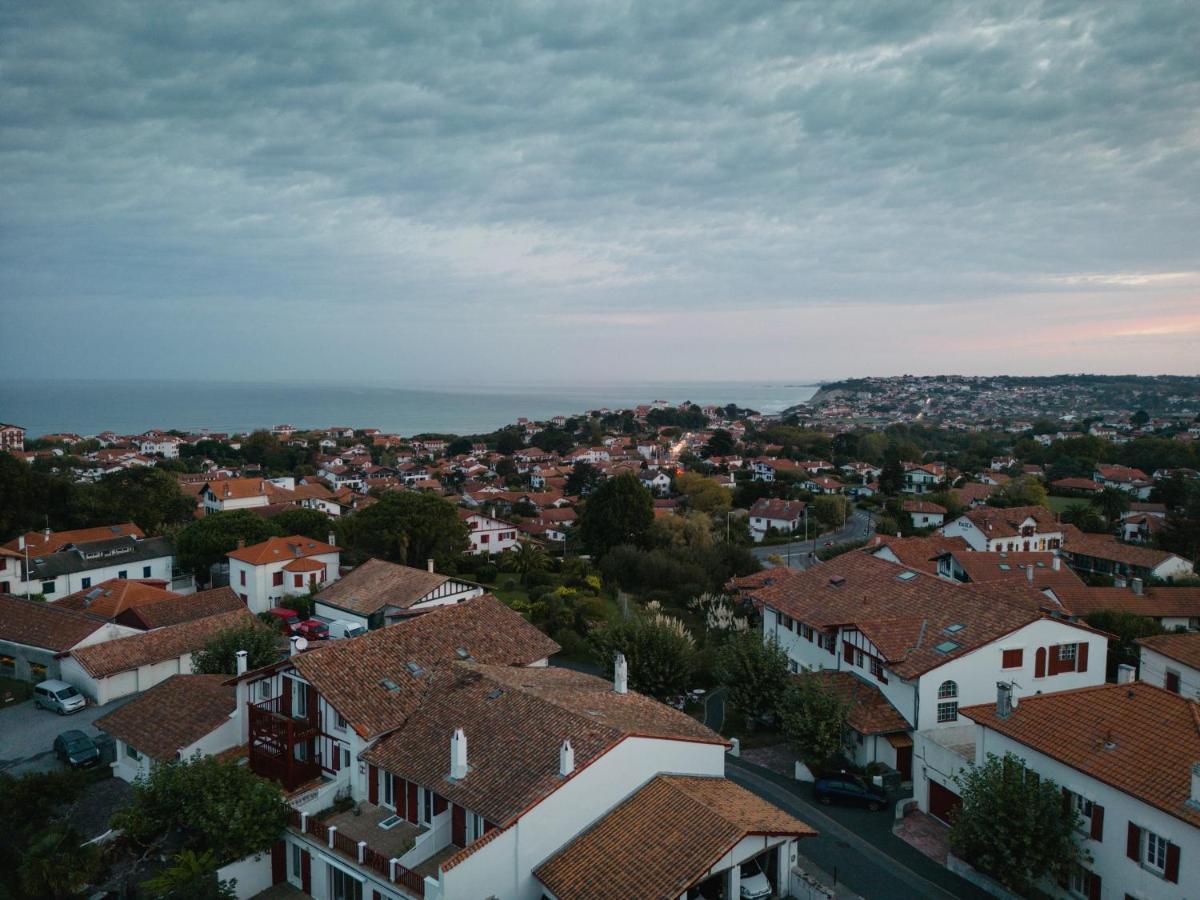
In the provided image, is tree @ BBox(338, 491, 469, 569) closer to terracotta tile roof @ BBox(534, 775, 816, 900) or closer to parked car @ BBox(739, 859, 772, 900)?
terracotta tile roof @ BBox(534, 775, 816, 900)

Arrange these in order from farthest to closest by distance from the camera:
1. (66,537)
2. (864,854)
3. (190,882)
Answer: (66,537)
(864,854)
(190,882)

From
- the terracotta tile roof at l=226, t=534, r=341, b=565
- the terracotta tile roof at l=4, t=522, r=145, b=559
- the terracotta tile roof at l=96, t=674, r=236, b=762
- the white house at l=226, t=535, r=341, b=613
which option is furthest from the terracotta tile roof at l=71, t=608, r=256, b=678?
the terracotta tile roof at l=4, t=522, r=145, b=559

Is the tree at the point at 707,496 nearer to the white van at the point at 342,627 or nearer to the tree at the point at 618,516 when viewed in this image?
the tree at the point at 618,516

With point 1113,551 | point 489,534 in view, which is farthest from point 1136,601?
point 489,534

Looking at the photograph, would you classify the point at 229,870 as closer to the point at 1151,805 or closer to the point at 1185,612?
the point at 1151,805

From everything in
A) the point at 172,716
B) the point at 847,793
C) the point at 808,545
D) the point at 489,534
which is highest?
the point at 172,716

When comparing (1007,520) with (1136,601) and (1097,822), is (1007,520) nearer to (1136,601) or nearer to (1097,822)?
(1136,601)

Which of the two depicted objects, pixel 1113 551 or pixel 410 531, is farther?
pixel 1113 551
